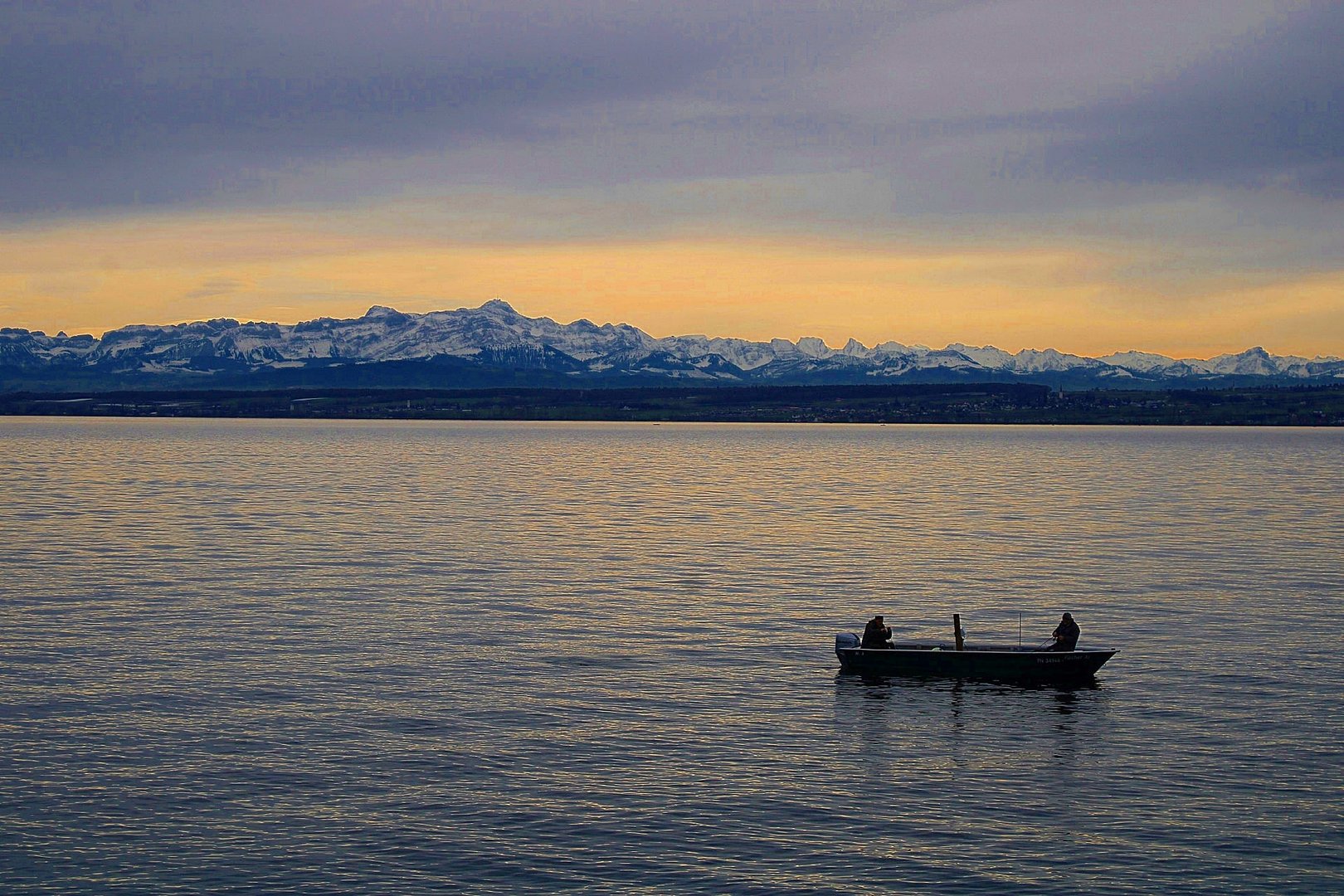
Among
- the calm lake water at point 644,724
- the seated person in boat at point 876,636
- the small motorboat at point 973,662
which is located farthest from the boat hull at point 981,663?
the calm lake water at point 644,724

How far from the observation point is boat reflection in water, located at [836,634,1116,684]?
51.5 meters

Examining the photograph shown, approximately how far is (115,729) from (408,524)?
222 ft

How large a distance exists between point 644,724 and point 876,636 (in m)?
13.5

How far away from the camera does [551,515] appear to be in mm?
121062

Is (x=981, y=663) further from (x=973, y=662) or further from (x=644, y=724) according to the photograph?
(x=644, y=724)

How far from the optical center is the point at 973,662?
5219cm

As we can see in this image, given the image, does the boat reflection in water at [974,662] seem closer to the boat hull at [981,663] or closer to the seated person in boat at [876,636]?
the boat hull at [981,663]

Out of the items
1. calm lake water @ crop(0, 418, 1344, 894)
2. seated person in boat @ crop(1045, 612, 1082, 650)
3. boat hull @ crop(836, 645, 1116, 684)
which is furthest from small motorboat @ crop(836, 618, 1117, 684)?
calm lake water @ crop(0, 418, 1344, 894)

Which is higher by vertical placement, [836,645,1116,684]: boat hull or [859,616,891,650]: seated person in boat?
[859,616,891,650]: seated person in boat

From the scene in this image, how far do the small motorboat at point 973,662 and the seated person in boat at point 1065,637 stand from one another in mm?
668

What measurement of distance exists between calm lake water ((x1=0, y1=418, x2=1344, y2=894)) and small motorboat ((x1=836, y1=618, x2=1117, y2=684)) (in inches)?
56.7

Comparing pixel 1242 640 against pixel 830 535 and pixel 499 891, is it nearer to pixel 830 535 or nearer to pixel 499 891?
pixel 499 891

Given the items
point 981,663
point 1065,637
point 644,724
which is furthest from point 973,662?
point 644,724

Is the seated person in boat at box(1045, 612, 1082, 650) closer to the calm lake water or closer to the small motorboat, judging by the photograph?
the small motorboat
